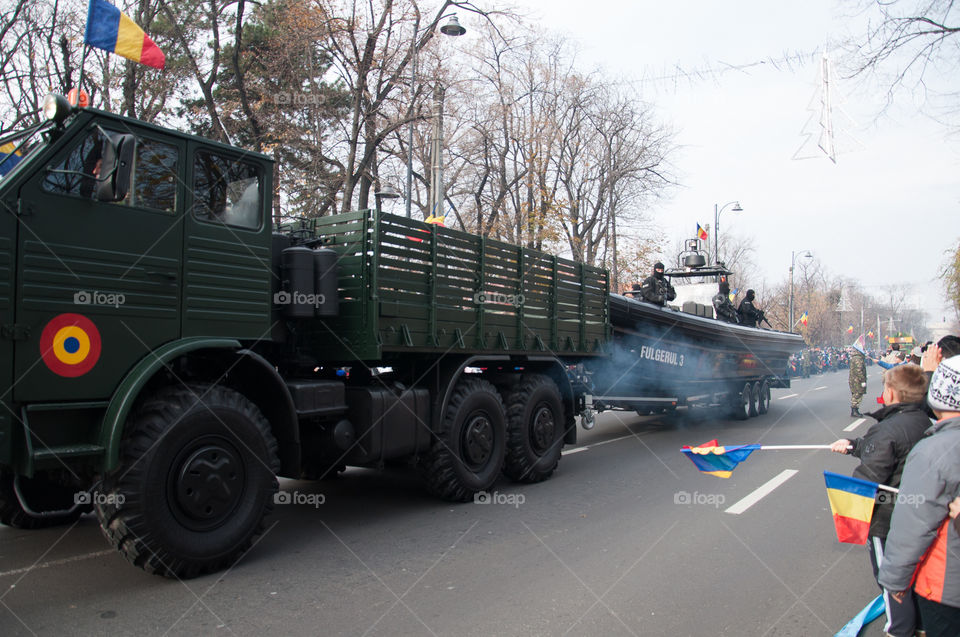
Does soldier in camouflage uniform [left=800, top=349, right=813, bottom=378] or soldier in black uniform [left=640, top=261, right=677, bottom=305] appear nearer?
soldier in black uniform [left=640, top=261, right=677, bottom=305]

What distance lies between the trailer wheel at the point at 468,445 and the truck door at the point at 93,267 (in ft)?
9.22

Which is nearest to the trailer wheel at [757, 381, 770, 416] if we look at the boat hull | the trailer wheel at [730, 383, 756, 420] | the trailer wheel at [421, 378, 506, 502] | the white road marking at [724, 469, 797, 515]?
the trailer wheel at [730, 383, 756, 420]

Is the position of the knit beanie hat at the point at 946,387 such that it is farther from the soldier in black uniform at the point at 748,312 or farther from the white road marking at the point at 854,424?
the soldier in black uniform at the point at 748,312

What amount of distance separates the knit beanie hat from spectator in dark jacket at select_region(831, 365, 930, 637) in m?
0.67

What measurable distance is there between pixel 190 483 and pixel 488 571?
210 centimetres

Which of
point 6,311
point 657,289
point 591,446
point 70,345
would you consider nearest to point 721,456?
point 70,345

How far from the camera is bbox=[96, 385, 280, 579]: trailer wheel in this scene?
13.8ft

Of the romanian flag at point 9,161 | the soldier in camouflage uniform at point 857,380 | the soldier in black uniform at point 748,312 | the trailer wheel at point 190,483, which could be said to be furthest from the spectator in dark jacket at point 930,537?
the soldier in camouflage uniform at point 857,380

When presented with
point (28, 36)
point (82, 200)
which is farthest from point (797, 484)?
point (28, 36)

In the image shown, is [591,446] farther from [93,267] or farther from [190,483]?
[93,267]

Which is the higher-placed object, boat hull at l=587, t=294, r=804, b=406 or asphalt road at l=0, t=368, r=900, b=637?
boat hull at l=587, t=294, r=804, b=406

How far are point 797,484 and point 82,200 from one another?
24.6 ft

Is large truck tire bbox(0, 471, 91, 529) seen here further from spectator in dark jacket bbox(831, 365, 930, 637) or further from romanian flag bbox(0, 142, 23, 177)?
spectator in dark jacket bbox(831, 365, 930, 637)

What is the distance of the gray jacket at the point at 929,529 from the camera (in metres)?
2.65
